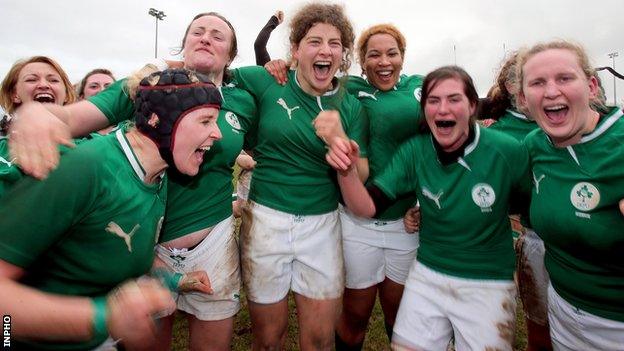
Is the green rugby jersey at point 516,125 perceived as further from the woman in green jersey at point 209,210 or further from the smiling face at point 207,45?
the smiling face at point 207,45

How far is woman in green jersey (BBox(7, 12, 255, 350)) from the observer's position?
2.67 metres

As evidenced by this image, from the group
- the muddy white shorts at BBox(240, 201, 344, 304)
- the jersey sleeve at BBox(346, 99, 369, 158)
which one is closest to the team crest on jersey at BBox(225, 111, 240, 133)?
the muddy white shorts at BBox(240, 201, 344, 304)

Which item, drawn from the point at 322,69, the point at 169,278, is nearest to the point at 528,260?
the point at 322,69

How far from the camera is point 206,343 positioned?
2781 millimetres

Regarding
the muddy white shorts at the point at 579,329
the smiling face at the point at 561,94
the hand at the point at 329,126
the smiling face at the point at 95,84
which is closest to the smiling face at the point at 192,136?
the hand at the point at 329,126

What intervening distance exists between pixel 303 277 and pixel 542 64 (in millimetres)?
2205

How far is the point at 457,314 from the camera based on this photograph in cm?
251

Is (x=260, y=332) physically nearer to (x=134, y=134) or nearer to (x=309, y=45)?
(x=134, y=134)

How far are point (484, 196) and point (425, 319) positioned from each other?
95 centimetres

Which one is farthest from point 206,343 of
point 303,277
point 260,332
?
point 303,277

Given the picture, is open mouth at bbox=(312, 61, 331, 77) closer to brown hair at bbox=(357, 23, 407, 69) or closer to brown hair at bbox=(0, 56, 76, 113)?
brown hair at bbox=(357, 23, 407, 69)

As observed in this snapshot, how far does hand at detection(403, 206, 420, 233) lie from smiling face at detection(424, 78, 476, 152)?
702 mm

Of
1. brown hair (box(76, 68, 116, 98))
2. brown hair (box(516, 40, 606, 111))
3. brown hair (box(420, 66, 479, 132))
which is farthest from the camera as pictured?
brown hair (box(76, 68, 116, 98))

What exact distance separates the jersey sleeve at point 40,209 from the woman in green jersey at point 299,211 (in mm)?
1533
